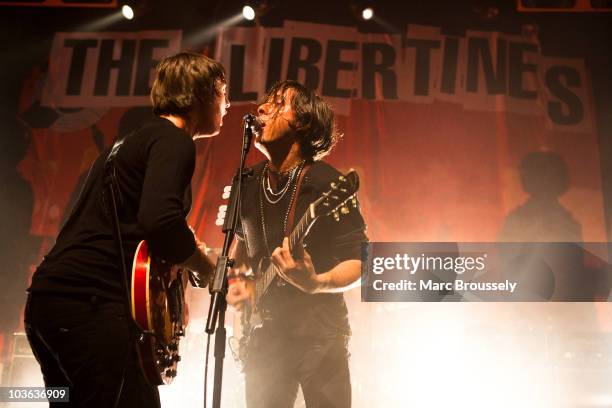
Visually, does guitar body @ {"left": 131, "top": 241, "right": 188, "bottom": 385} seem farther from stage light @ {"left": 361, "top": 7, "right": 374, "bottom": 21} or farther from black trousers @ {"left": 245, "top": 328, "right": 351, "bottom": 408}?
stage light @ {"left": 361, "top": 7, "right": 374, "bottom": 21}

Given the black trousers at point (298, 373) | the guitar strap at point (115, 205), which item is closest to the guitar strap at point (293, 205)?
the black trousers at point (298, 373)

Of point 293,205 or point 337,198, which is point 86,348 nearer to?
point 337,198

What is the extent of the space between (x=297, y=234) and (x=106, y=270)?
4.19 feet

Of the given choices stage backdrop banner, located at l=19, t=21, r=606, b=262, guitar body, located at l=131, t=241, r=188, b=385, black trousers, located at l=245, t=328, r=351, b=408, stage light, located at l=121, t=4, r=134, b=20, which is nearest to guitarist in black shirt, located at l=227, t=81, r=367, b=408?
black trousers, located at l=245, t=328, r=351, b=408

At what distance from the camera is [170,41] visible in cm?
496

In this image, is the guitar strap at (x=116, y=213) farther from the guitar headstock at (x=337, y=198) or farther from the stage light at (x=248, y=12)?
the stage light at (x=248, y=12)

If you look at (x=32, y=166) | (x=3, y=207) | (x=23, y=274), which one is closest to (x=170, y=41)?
(x=32, y=166)

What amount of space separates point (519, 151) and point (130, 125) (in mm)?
3237

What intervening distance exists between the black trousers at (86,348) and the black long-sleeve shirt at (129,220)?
1.6 inches

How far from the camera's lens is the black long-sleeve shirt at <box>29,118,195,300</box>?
1559mm

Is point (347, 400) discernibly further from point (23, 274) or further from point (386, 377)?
point (23, 274)

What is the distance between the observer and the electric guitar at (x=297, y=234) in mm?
2619

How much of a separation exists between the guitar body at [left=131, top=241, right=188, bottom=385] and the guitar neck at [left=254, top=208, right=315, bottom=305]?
0.86m

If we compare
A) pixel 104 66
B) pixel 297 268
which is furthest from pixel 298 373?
pixel 104 66
